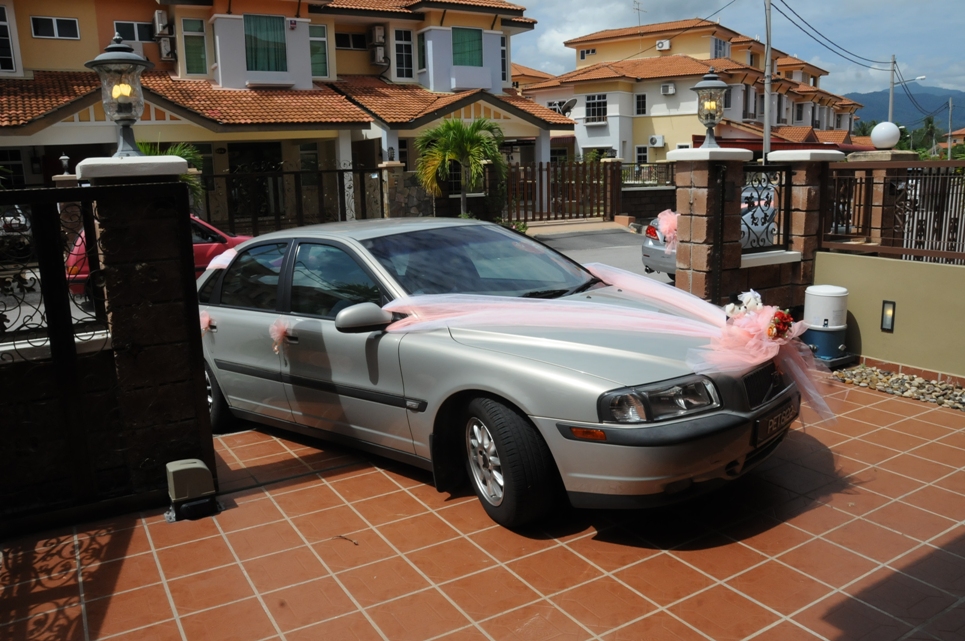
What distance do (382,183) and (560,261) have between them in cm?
1246

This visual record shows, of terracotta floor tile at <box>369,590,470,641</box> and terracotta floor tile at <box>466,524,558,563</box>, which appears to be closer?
terracotta floor tile at <box>369,590,470,641</box>

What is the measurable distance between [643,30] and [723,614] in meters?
53.8

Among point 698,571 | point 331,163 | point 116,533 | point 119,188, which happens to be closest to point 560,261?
point 698,571

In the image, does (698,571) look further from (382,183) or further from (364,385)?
(382,183)

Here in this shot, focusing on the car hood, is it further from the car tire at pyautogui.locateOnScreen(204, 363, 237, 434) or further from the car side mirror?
the car tire at pyautogui.locateOnScreen(204, 363, 237, 434)

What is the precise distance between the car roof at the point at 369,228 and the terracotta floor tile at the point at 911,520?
3053mm

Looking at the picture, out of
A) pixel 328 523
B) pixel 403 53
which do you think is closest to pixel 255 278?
pixel 328 523

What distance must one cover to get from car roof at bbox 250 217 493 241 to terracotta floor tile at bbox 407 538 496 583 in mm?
2032

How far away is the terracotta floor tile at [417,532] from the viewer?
4211mm

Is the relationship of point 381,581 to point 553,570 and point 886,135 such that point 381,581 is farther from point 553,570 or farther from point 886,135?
point 886,135

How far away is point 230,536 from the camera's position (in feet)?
14.4

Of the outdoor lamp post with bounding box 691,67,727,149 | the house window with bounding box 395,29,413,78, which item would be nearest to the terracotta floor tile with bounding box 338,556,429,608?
the outdoor lamp post with bounding box 691,67,727,149

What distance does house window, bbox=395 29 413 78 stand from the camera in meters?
29.4

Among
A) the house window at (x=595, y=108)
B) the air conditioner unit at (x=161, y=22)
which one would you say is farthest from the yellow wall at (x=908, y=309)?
the house window at (x=595, y=108)
